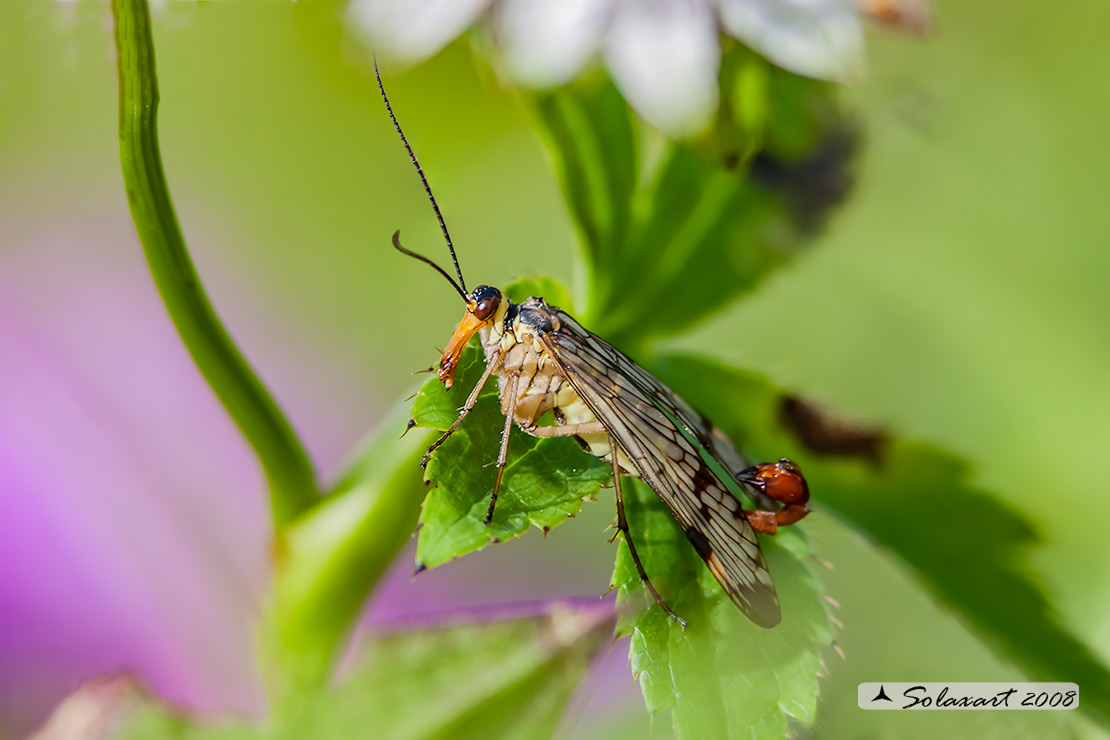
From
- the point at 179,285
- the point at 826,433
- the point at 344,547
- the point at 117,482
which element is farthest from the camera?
the point at 117,482

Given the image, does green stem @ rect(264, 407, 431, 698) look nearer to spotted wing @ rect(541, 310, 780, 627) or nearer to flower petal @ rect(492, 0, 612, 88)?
spotted wing @ rect(541, 310, 780, 627)

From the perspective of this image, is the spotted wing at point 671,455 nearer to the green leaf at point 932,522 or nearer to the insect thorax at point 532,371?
the insect thorax at point 532,371

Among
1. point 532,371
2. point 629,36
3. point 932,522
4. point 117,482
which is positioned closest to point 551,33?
point 629,36

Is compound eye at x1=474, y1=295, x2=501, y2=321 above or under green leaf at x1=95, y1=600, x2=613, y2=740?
above

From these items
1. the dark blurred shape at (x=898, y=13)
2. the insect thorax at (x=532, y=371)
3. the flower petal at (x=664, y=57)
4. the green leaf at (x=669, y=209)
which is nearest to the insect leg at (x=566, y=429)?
the insect thorax at (x=532, y=371)

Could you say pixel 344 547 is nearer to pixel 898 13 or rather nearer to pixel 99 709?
pixel 99 709

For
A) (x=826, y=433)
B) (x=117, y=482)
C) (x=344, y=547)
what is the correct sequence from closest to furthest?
1. (x=344, y=547)
2. (x=826, y=433)
3. (x=117, y=482)

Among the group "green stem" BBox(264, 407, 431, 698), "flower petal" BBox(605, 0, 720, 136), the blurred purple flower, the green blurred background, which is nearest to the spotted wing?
"green stem" BBox(264, 407, 431, 698)

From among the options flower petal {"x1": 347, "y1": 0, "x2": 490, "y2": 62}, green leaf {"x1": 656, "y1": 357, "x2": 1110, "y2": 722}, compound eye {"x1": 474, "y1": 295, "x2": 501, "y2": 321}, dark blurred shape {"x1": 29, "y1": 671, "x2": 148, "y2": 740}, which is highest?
flower petal {"x1": 347, "y1": 0, "x2": 490, "y2": 62}
